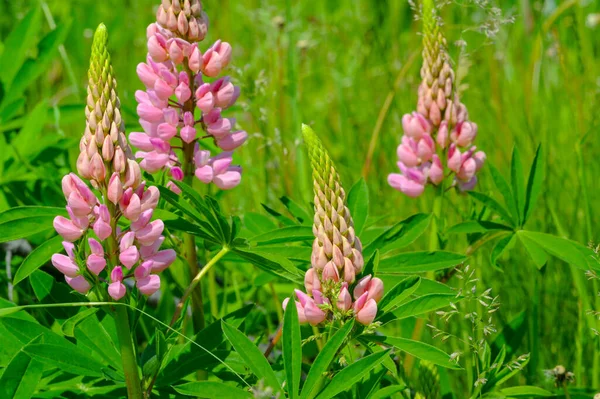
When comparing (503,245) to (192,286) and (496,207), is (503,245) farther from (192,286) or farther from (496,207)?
(192,286)

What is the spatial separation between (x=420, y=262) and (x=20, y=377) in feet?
2.52

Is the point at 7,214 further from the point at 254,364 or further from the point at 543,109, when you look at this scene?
the point at 543,109

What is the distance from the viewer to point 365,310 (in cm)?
128

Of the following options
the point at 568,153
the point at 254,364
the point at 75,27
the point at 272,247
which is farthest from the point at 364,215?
the point at 75,27

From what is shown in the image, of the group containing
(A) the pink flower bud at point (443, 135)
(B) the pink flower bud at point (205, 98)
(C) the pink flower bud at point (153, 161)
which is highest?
(B) the pink flower bud at point (205, 98)

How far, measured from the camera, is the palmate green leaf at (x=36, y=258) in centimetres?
135

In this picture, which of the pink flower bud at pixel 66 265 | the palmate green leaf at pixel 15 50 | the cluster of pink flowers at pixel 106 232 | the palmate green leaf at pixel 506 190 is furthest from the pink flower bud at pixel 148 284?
the palmate green leaf at pixel 15 50

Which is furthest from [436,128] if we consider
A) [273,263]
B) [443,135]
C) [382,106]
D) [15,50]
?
[382,106]

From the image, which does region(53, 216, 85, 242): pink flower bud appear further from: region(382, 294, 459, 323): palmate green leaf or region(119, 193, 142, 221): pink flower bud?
region(382, 294, 459, 323): palmate green leaf

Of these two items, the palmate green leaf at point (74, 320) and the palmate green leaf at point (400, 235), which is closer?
the palmate green leaf at point (74, 320)

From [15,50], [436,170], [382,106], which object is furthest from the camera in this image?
[382,106]

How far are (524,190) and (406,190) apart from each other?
0.28 meters

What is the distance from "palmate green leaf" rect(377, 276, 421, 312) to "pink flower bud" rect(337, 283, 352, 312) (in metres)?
0.08

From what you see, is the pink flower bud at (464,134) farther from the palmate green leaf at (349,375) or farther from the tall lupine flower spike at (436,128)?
the palmate green leaf at (349,375)
